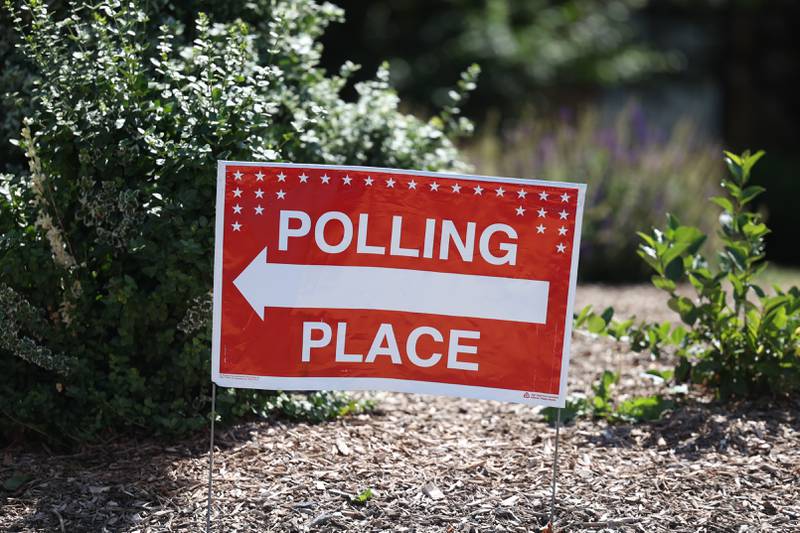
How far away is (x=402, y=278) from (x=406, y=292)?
0.05 m

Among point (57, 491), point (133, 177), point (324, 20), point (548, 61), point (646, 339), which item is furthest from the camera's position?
point (548, 61)

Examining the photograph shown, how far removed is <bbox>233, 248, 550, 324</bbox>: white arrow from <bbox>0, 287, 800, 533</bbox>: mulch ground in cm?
76

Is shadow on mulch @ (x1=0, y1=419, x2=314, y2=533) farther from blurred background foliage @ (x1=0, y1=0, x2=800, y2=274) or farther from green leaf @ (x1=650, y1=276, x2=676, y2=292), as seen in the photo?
blurred background foliage @ (x1=0, y1=0, x2=800, y2=274)

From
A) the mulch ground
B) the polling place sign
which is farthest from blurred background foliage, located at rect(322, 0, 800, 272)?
the polling place sign

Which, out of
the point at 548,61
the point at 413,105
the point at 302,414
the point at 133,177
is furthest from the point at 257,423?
the point at 548,61

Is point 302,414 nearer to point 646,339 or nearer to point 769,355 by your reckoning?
point 646,339

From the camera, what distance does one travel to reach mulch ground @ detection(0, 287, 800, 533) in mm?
3451

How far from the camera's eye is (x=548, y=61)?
47.7 ft

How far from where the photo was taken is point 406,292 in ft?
11.0

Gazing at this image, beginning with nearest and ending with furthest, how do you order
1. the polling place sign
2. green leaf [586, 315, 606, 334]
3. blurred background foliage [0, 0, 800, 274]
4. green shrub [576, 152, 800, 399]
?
the polling place sign
green shrub [576, 152, 800, 399]
green leaf [586, 315, 606, 334]
blurred background foliage [0, 0, 800, 274]

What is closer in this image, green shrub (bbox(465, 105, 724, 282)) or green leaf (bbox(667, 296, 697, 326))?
green leaf (bbox(667, 296, 697, 326))

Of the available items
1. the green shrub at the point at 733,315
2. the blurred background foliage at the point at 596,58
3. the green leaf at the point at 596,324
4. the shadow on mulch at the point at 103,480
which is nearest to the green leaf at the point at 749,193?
the green shrub at the point at 733,315

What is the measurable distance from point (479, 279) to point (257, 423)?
140 centimetres

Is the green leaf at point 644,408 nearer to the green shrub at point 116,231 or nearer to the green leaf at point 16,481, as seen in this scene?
the green shrub at point 116,231
